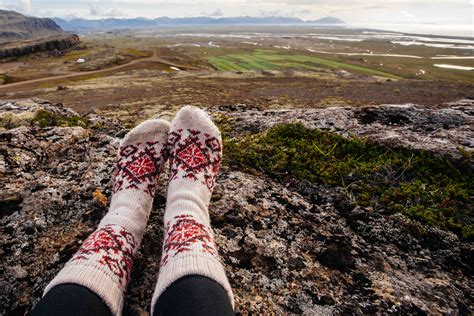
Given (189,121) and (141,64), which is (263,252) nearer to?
(189,121)

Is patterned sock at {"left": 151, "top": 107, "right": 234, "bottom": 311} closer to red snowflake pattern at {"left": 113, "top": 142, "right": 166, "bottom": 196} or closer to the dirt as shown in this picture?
red snowflake pattern at {"left": 113, "top": 142, "right": 166, "bottom": 196}

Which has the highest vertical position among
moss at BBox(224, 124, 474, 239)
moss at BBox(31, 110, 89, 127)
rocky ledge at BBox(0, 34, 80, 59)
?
rocky ledge at BBox(0, 34, 80, 59)

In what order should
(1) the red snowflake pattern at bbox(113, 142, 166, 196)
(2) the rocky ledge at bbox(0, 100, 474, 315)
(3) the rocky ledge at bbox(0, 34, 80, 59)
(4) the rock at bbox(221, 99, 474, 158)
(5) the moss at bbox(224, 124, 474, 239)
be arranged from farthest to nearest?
1. (3) the rocky ledge at bbox(0, 34, 80, 59)
2. (4) the rock at bbox(221, 99, 474, 158)
3. (1) the red snowflake pattern at bbox(113, 142, 166, 196)
4. (5) the moss at bbox(224, 124, 474, 239)
5. (2) the rocky ledge at bbox(0, 100, 474, 315)

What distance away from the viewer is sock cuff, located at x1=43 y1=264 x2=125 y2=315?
1992 millimetres

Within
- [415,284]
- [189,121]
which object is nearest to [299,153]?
[189,121]

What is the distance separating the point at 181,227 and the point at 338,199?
1.83 metres

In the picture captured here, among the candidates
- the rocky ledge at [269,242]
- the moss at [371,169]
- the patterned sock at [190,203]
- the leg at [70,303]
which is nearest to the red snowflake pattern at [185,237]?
the patterned sock at [190,203]

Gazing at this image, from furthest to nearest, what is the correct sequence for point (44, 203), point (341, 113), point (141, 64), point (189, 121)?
point (141, 64), point (341, 113), point (189, 121), point (44, 203)

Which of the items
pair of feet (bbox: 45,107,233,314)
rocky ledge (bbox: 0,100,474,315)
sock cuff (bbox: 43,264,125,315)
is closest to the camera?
sock cuff (bbox: 43,264,125,315)

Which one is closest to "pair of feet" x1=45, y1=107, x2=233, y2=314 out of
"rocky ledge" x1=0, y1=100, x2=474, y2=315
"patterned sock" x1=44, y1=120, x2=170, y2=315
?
"patterned sock" x1=44, y1=120, x2=170, y2=315

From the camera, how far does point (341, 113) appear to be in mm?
5324

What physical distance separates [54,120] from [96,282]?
4.97 metres

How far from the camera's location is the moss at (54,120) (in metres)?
5.71

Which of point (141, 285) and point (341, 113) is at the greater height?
point (341, 113)
